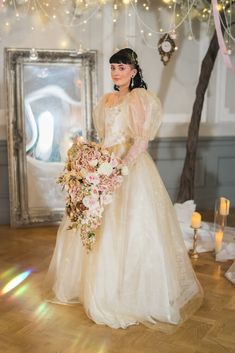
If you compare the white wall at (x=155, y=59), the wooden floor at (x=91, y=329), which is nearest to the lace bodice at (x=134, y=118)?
the wooden floor at (x=91, y=329)

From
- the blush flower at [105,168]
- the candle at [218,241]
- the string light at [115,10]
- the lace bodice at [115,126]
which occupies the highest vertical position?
the string light at [115,10]

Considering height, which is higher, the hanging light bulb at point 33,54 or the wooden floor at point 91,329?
the hanging light bulb at point 33,54

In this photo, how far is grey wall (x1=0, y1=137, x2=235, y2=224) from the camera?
4789 mm

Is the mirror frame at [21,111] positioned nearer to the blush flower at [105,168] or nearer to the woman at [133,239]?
the woman at [133,239]

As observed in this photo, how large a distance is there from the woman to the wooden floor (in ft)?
0.31

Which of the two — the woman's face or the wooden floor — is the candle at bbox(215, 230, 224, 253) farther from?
the woman's face

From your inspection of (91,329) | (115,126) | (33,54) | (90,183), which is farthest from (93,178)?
(33,54)

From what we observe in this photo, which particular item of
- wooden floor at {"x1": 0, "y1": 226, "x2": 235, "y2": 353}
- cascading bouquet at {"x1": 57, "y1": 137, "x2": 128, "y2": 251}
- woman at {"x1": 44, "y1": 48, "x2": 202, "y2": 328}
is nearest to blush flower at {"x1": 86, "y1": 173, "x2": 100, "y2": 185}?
cascading bouquet at {"x1": 57, "y1": 137, "x2": 128, "y2": 251}

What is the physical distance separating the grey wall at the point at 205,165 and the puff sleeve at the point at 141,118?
2326 mm

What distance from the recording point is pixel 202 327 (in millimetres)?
2330

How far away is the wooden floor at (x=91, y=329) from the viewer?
2.12 m

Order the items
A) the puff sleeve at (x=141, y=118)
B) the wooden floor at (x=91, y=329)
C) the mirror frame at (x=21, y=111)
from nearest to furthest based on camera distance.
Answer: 1. the wooden floor at (x=91, y=329)
2. the puff sleeve at (x=141, y=118)
3. the mirror frame at (x=21, y=111)

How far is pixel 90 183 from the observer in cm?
227

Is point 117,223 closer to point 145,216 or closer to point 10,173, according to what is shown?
point 145,216
